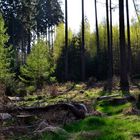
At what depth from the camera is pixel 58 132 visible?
7629 millimetres

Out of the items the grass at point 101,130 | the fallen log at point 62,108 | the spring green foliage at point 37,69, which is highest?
the spring green foliage at point 37,69

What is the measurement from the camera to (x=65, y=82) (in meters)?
37.0

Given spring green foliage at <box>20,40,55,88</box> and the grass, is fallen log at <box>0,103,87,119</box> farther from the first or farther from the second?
spring green foliage at <box>20,40,55,88</box>

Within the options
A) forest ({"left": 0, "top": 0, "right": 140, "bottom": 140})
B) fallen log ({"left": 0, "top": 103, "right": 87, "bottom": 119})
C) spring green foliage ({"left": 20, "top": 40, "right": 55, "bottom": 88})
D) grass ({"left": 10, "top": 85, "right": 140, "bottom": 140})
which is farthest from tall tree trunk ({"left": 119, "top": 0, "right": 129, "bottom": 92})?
spring green foliage ({"left": 20, "top": 40, "right": 55, "bottom": 88})

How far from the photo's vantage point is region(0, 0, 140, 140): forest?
28.1 ft

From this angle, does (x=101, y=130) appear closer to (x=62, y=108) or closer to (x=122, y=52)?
(x=62, y=108)

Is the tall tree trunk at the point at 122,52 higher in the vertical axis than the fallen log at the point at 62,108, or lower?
higher

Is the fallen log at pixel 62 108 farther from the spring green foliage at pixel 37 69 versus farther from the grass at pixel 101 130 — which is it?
the spring green foliage at pixel 37 69

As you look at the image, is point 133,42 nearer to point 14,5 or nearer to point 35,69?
point 14,5

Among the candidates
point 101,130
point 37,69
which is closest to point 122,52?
point 37,69

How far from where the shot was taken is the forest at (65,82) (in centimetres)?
858

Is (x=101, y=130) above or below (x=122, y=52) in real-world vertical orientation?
below

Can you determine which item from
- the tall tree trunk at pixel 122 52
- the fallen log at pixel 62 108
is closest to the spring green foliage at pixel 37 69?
the tall tree trunk at pixel 122 52

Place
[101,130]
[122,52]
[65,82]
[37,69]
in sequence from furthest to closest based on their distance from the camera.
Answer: [65,82] → [37,69] → [122,52] → [101,130]
